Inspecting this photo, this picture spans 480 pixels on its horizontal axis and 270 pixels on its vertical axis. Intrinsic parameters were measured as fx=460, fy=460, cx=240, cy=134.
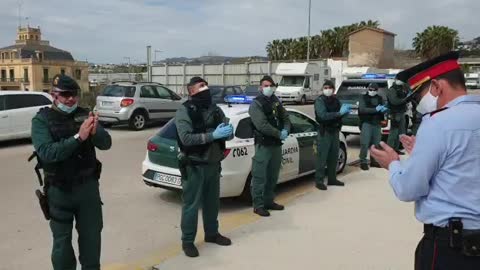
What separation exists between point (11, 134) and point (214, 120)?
9263 mm

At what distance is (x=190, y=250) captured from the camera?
172 inches

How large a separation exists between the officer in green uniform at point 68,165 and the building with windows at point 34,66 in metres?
107

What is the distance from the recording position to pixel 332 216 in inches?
220

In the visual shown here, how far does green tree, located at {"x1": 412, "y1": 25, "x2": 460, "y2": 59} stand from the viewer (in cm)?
6600

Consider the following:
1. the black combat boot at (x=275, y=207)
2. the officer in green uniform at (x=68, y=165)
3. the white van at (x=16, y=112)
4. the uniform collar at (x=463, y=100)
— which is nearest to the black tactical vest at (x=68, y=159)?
the officer in green uniform at (x=68, y=165)

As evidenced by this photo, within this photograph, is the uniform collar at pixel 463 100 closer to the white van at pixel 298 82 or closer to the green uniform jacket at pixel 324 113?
the green uniform jacket at pixel 324 113

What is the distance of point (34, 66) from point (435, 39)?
89.9m

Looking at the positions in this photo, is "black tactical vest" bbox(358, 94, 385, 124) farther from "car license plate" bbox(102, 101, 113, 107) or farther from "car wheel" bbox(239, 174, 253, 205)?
"car license plate" bbox(102, 101, 113, 107)

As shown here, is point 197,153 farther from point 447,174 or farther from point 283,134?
point 447,174

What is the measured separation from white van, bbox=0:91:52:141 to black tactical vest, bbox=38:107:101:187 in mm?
9084

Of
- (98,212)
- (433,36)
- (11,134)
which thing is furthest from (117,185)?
(433,36)

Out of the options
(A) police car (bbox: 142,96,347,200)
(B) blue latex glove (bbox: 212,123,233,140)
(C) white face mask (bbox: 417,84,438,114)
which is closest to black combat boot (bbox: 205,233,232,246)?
(B) blue latex glove (bbox: 212,123,233,140)

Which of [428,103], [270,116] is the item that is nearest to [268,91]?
[270,116]

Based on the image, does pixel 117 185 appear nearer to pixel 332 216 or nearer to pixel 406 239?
pixel 332 216
